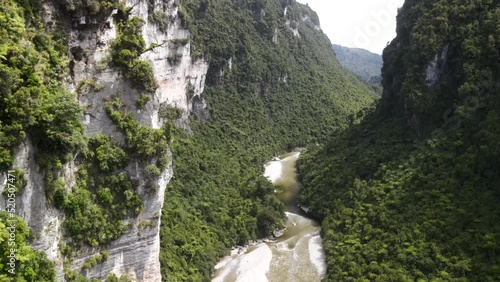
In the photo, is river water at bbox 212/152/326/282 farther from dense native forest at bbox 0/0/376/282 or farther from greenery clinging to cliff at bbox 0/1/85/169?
greenery clinging to cliff at bbox 0/1/85/169

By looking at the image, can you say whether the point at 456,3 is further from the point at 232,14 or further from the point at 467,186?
the point at 232,14

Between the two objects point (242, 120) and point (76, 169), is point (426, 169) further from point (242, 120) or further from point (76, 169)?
point (242, 120)

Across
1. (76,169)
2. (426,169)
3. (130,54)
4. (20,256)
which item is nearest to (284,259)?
(426,169)

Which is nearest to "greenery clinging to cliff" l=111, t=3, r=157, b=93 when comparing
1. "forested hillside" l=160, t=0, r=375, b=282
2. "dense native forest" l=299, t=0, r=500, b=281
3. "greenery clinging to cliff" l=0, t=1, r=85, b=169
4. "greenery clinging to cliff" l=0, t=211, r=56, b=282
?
"greenery clinging to cliff" l=0, t=1, r=85, b=169

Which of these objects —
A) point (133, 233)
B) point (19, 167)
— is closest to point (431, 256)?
point (133, 233)

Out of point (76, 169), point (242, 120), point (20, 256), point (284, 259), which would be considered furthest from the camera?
point (242, 120)

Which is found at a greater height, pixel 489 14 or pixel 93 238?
pixel 489 14

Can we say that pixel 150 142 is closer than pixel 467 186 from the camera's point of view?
Yes

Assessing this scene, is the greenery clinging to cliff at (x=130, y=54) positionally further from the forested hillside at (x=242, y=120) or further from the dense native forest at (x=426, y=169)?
the dense native forest at (x=426, y=169)
